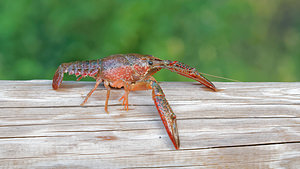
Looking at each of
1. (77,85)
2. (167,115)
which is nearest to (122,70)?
(77,85)

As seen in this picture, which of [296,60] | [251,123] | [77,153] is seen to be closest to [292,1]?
[296,60]

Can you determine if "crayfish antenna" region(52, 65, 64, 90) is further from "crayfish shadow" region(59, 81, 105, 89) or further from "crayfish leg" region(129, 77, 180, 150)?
"crayfish leg" region(129, 77, 180, 150)

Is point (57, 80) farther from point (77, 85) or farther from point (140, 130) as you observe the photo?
point (140, 130)

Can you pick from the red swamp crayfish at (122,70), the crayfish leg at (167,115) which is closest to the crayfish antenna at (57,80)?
the red swamp crayfish at (122,70)

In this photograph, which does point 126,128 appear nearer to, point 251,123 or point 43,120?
point 43,120

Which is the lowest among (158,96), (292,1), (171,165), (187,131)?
(171,165)

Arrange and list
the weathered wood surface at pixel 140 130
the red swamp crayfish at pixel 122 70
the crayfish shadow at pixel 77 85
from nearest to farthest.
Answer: the weathered wood surface at pixel 140 130 < the red swamp crayfish at pixel 122 70 < the crayfish shadow at pixel 77 85

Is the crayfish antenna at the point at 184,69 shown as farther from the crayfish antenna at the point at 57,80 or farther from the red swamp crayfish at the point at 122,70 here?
the crayfish antenna at the point at 57,80

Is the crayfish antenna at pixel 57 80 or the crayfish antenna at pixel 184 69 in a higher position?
the crayfish antenna at pixel 184 69
